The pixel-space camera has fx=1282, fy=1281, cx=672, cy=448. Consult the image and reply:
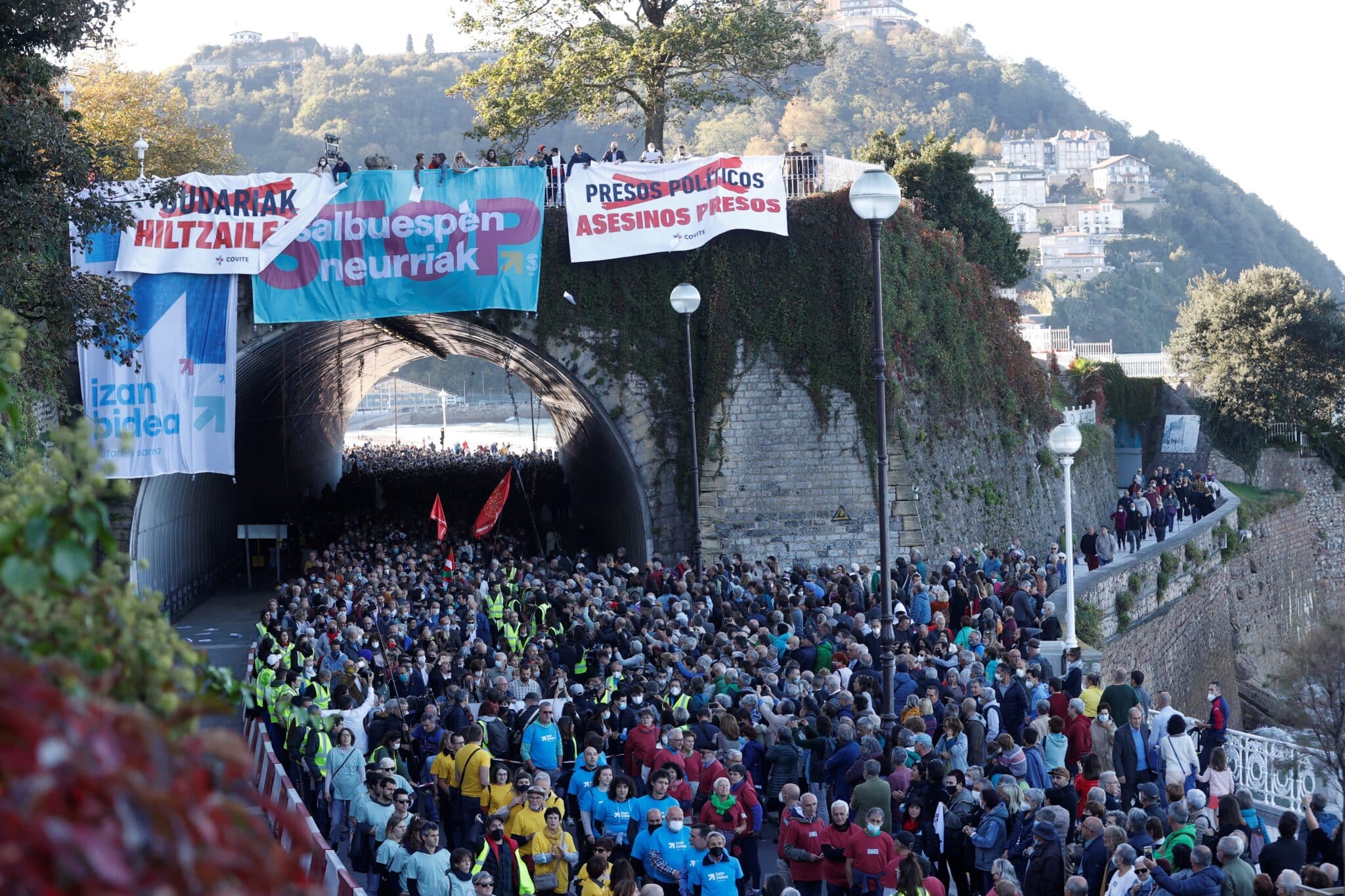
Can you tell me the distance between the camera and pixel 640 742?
32.1ft

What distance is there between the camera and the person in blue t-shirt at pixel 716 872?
7.70 metres

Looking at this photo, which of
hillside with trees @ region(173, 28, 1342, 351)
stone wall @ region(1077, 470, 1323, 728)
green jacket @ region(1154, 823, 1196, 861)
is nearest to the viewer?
green jacket @ region(1154, 823, 1196, 861)

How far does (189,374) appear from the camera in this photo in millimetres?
19969

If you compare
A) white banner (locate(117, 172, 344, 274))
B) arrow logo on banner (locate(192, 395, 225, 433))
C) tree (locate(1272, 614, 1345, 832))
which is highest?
white banner (locate(117, 172, 344, 274))

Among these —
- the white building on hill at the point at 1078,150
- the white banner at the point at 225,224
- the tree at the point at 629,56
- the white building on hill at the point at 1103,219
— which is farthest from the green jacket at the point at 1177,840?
the white building on hill at the point at 1078,150

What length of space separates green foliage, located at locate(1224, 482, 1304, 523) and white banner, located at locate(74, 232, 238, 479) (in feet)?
84.1

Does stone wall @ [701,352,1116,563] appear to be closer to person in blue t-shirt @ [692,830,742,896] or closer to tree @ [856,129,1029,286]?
person in blue t-shirt @ [692,830,742,896]

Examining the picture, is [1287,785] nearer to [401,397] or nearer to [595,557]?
[595,557]

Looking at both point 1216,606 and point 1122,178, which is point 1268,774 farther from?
point 1122,178

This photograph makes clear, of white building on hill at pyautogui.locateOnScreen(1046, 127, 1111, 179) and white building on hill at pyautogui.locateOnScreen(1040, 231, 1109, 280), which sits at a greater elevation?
white building on hill at pyautogui.locateOnScreen(1046, 127, 1111, 179)

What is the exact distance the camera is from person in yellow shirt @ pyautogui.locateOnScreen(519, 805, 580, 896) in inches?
322

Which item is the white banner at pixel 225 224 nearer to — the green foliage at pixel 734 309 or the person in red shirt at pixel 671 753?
the green foliage at pixel 734 309

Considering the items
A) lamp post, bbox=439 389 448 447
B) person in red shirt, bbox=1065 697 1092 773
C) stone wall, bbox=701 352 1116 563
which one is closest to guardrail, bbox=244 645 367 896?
person in red shirt, bbox=1065 697 1092 773

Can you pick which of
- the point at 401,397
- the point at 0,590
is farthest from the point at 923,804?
the point at 401,397
